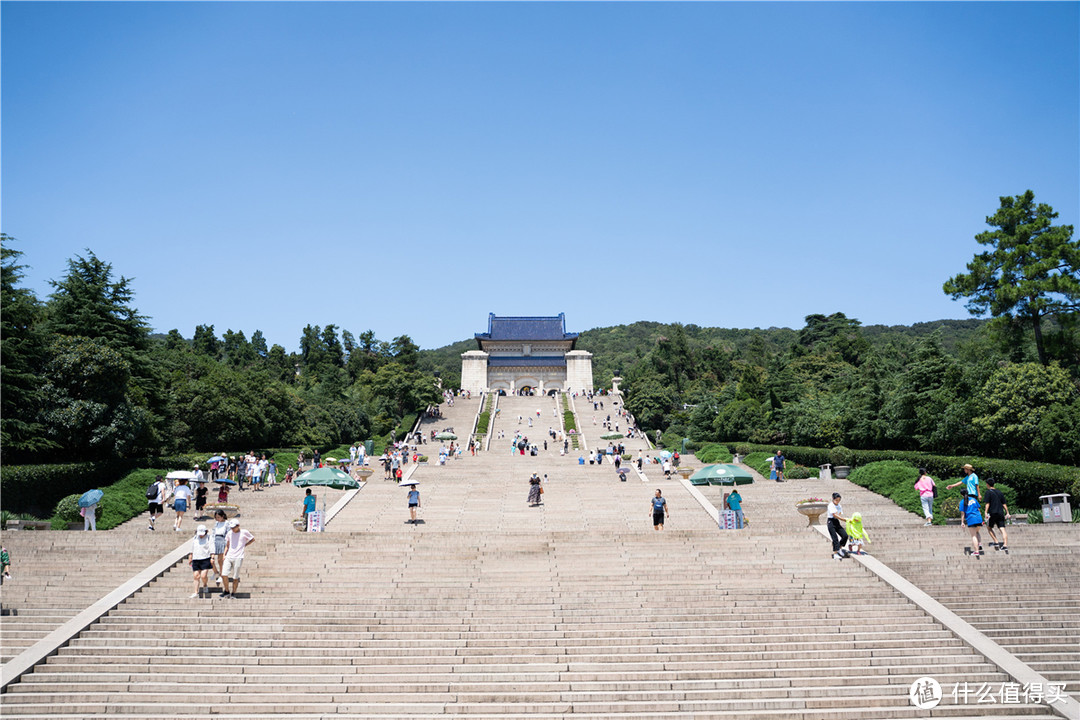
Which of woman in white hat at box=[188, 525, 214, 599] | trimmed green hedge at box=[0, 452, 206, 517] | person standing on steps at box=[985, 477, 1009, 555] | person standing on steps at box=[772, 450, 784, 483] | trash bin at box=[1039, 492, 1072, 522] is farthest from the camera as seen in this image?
person standing on steps at box=[772, 450, 784, 483]

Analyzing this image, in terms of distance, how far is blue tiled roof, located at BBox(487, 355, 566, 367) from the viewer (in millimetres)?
67750

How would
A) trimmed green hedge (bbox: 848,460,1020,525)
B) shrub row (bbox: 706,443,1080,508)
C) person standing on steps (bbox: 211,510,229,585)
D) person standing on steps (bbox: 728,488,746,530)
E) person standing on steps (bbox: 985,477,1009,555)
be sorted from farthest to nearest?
shrub row (bbox: 706,443,1080,508), trimmed green hedge (bbox: 848,460,1020,525), person standing on steps (bbox: 728,488,746,530), person standing on steps (bbox: 985,477,1009,555), person standing on steps (bbox: 211,510,229,585)

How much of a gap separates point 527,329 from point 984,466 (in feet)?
177

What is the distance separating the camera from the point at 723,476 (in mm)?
16531

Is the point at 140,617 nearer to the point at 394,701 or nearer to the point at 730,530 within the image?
the point at 394,701

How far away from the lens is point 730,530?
14031mm

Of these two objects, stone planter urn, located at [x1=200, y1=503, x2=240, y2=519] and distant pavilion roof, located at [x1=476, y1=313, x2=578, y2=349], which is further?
distant pavilion roof, located at [x1=476, y1=313, x2=578, y2=349]

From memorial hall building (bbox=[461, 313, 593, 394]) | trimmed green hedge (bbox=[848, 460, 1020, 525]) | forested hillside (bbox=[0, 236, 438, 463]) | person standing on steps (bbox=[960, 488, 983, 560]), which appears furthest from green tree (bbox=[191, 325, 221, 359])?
person standing on steps (bbox=[960, 488, 983, 560])

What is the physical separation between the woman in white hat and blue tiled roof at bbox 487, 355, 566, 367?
5706 centimetres

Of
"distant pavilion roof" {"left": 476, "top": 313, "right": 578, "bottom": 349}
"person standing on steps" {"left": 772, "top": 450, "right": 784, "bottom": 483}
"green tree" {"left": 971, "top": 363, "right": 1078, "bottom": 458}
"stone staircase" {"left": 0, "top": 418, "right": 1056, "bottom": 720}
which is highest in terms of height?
"distant pavilion roof" {"left": 476, "top": 313, "right": 578, "bottom": 349}

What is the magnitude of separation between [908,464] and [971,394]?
3247 mm

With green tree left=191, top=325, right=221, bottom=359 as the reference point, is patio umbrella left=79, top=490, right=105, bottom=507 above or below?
below

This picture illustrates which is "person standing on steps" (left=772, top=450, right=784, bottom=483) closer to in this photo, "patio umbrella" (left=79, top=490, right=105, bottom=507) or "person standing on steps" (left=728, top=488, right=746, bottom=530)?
"person standing on steps" (left=728, top=488, right=746, bottom=530)

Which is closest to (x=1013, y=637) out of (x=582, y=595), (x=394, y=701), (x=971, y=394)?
(x=582, y=595)
